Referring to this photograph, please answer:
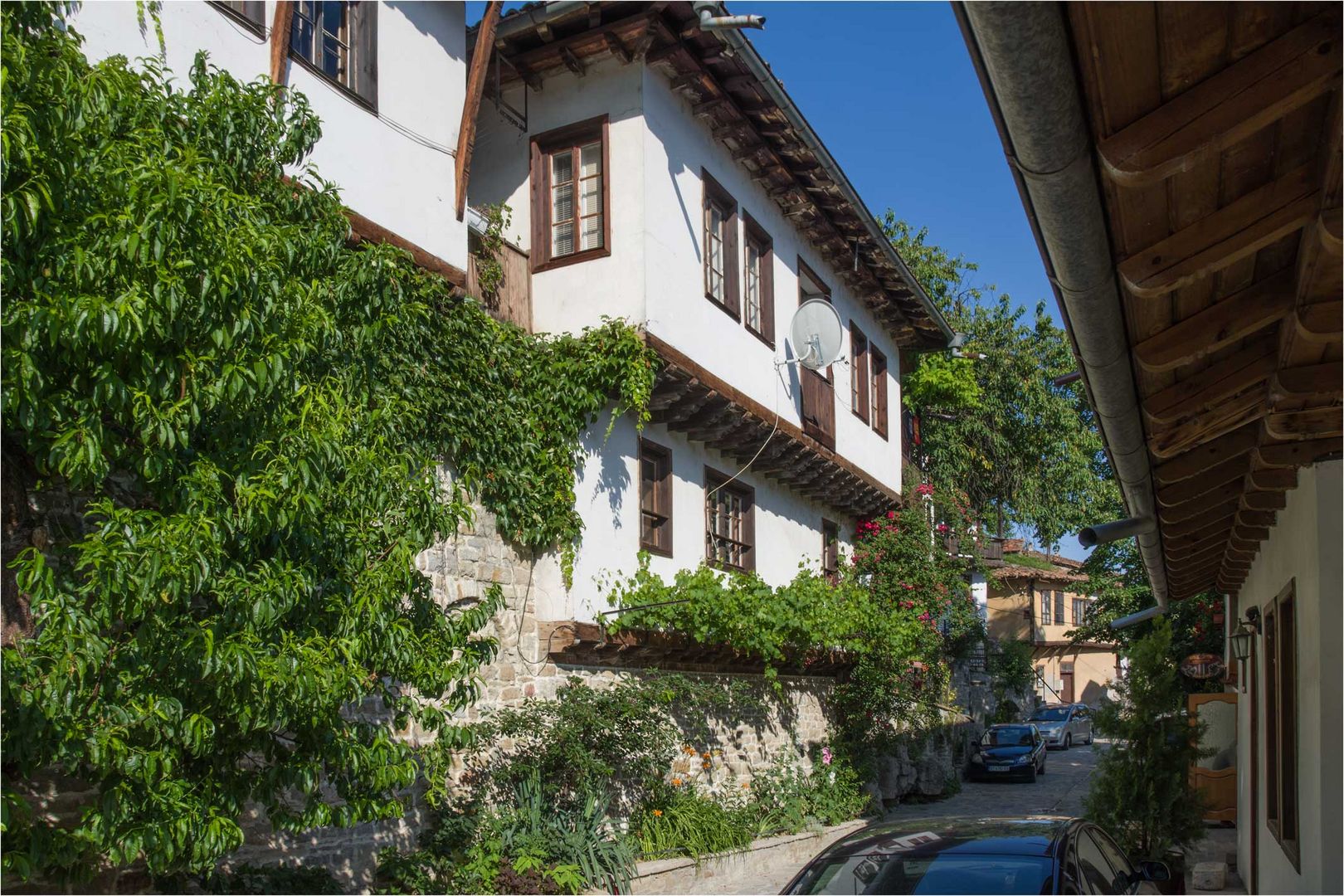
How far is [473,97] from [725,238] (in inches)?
184

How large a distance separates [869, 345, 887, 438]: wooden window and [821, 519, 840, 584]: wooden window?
2045 mm

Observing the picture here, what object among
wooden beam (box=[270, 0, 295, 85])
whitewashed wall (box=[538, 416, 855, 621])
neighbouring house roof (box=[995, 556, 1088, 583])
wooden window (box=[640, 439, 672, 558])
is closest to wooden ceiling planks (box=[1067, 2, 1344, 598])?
wooden beam (box=[270, 0, 295, 85])

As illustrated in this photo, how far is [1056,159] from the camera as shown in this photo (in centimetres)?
279

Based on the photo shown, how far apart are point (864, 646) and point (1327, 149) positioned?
45.3 ft

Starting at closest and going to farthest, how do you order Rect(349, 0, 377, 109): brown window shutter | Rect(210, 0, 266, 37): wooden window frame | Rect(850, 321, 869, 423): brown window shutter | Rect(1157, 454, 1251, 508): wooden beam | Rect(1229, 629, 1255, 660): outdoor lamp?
Rect(1157, 454, 1251, 508): wooden beam → Rect(210, 0, 266, 37): wooden window frame → Rect(349, 0, 377, 109): brown window shutter → Rect(1229, 629, 1255, 660): outdoor lamp → Rect(850, 321, 869, 423): brown window shutter

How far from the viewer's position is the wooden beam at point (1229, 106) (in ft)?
8.66

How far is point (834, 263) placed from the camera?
60.6ft

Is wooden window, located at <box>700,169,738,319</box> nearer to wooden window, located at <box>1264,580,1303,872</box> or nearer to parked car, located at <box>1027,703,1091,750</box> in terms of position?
wooden window, located at <box>1264,580,1303,872</box>

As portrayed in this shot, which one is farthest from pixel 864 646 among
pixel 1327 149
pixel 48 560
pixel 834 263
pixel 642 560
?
pixel 1327 149

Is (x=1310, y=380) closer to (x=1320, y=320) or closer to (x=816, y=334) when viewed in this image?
(x=1320, y=320)

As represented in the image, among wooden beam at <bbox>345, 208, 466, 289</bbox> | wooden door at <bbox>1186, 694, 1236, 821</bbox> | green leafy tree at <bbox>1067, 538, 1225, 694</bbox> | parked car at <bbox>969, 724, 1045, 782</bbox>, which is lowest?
parked car at <bbox>969, 724, 1045, 782</bbox>

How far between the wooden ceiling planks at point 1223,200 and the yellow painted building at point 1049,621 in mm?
40095

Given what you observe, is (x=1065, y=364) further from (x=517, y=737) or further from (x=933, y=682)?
(x=517, y=737)

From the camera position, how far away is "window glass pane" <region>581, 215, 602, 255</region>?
1279cm
